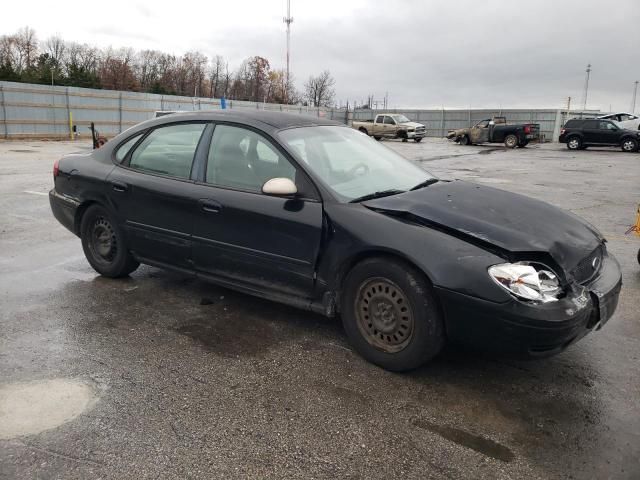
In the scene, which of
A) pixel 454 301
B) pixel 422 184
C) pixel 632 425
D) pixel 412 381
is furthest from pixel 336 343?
pixel 632 425

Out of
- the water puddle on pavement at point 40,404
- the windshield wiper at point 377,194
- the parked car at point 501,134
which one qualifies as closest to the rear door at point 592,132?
the parked car at point 501,134

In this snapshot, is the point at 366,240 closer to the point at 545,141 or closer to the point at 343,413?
the point at 343,413

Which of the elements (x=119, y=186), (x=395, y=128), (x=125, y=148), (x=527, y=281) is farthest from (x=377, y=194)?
(x=395, y=128)

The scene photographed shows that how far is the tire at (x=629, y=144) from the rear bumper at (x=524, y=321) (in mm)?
27509

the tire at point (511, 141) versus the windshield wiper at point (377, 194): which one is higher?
the tire at point (511, 141)

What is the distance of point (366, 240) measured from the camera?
10.9ft

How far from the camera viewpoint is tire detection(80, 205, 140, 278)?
4824 mm

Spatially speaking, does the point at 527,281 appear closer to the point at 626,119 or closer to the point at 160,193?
the point at 160,193

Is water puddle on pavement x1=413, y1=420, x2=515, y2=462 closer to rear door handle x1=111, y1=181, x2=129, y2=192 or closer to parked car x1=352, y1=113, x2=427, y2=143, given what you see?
rear door handle x1=111, y1=181, x2=129, y2=192

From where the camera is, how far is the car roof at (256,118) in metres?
4.09

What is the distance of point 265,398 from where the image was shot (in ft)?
9.98

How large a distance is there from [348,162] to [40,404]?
2.56 meters

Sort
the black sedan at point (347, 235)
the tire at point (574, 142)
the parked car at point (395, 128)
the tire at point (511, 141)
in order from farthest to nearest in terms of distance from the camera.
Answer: the parked car at point (395, 128)
the tire at point (511, 141)
the tire at point (574, 142)
the black sedan at point (347, 235)

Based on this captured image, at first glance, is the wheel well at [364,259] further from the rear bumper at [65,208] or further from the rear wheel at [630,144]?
the rear wheel at [630,144]
